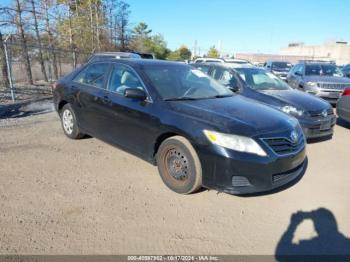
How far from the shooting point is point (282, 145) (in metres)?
3.63

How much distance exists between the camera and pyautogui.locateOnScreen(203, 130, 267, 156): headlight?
3.34 metres

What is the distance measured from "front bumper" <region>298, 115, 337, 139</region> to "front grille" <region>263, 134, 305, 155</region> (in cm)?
222

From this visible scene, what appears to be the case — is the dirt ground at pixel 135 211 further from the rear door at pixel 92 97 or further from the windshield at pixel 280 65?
the windshield at pixel 280 65

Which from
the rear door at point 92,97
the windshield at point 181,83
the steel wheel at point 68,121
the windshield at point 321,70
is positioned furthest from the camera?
the windshield at point 321,70

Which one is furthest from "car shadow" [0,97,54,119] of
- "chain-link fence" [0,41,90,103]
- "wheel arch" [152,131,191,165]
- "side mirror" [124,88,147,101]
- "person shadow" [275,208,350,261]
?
"person shadow" [275,208,350,261]

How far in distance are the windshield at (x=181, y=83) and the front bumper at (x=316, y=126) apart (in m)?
2.02

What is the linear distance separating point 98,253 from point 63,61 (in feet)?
57.4

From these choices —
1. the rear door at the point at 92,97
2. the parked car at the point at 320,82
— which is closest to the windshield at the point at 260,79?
the parked car at the point at 320,82

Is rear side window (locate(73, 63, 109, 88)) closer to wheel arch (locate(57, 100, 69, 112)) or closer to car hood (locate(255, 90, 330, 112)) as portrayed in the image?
wheel arch (locate(57, 100, 69, 112))

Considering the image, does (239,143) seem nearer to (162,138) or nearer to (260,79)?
(162,138)

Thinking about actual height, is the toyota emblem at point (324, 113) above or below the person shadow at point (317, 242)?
above

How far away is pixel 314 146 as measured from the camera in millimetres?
6125

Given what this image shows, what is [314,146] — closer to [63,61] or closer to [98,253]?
[98,253]

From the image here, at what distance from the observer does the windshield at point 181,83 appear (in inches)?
168
